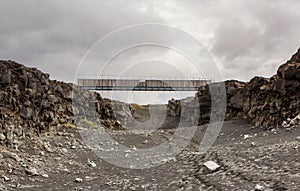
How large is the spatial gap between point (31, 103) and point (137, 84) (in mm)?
37271

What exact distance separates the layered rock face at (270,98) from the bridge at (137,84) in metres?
16.7

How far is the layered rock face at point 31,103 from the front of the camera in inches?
923

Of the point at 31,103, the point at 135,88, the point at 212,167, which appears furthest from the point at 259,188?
the point at 135,88

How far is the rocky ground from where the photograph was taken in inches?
484

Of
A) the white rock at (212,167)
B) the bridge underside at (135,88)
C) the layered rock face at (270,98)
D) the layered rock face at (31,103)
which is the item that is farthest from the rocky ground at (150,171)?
the bridge underside at (135,88)

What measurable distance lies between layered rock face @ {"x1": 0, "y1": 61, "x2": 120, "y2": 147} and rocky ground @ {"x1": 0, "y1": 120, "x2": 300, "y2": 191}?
188 centimetres

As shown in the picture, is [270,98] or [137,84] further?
[137,84]

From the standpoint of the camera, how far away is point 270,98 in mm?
35156

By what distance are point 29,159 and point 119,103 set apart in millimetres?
46924

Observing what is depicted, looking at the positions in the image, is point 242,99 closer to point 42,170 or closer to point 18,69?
point 18,69

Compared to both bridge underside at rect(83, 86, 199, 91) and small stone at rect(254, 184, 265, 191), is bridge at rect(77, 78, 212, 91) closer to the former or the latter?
bridge underside at rect(83, 86, 199, 91)

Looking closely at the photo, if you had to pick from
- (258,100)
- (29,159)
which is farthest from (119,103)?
(29,159)

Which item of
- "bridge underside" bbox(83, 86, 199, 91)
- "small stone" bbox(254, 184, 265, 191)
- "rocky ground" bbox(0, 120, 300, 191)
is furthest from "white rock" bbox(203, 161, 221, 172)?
"bridge underside" bbox(83, 86, 199, 91)

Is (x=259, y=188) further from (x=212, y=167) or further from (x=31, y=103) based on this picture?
(x=31, y=103)
